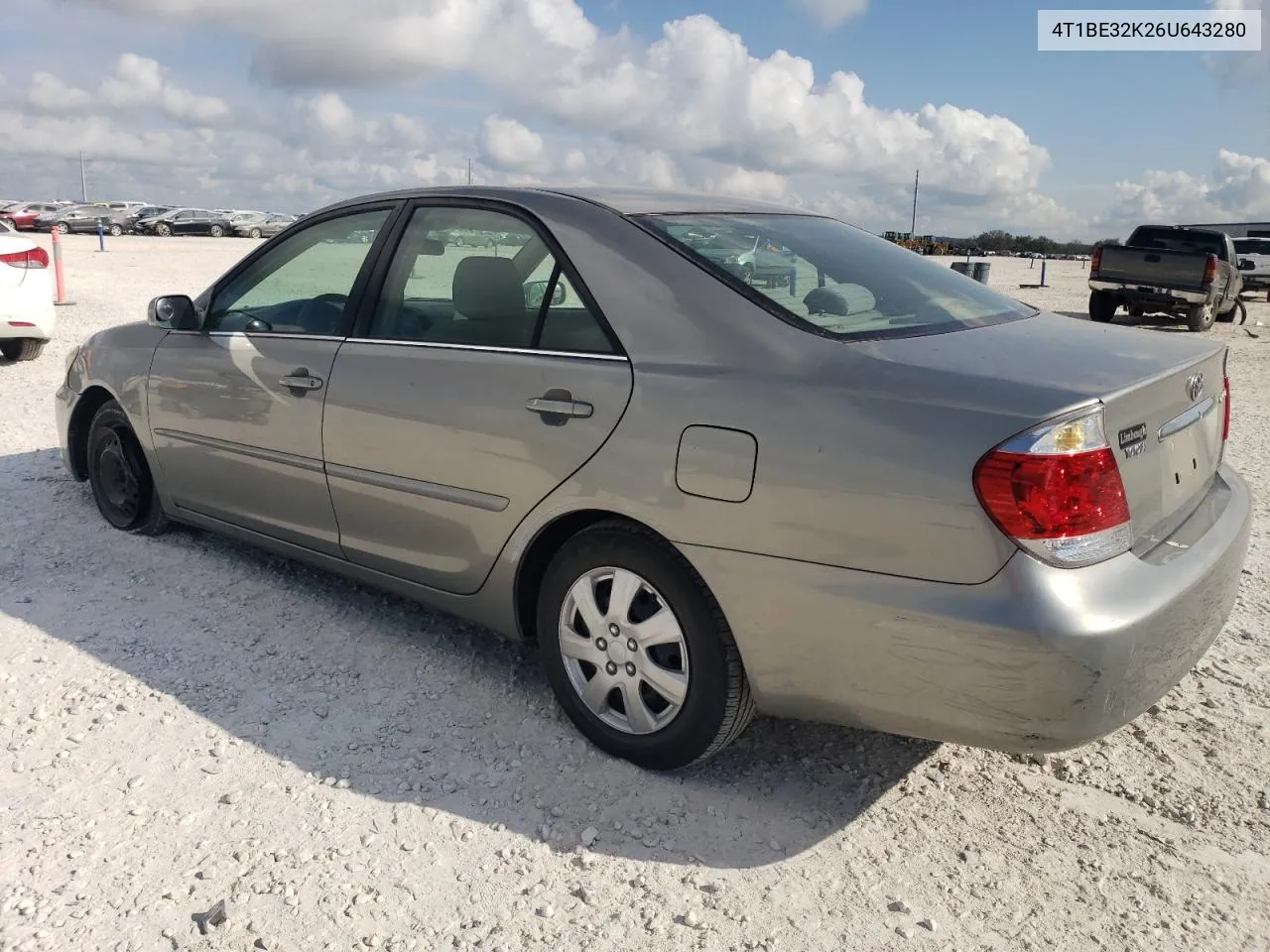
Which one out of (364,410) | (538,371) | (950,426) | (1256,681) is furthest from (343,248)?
(1256,681)

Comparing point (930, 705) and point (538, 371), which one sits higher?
point (538, 371)

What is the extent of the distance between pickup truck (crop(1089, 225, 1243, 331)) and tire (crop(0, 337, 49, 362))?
15.3 meters

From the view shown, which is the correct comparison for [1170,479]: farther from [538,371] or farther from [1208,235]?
[1208,235]

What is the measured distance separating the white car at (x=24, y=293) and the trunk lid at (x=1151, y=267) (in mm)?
15190

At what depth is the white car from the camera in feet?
29.5

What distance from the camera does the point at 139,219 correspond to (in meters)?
52.2

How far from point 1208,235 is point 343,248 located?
17104 millimetres

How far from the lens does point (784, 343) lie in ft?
8.45

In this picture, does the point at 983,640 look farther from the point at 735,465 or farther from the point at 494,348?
the point at 494,348

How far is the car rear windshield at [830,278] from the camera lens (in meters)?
2.76

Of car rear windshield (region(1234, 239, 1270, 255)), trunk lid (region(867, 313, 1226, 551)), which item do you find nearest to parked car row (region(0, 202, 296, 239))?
car rear windshield (region(1234, 239, 1270, 255))

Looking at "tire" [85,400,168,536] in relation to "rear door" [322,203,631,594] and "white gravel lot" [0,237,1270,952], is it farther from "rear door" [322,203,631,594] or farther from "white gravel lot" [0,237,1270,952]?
"rear door" [322,203,631,594]

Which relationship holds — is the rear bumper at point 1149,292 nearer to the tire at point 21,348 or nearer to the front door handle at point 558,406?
the tire at point 21,348

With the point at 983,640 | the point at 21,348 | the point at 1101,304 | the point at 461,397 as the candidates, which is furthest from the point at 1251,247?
the point at 983,640
